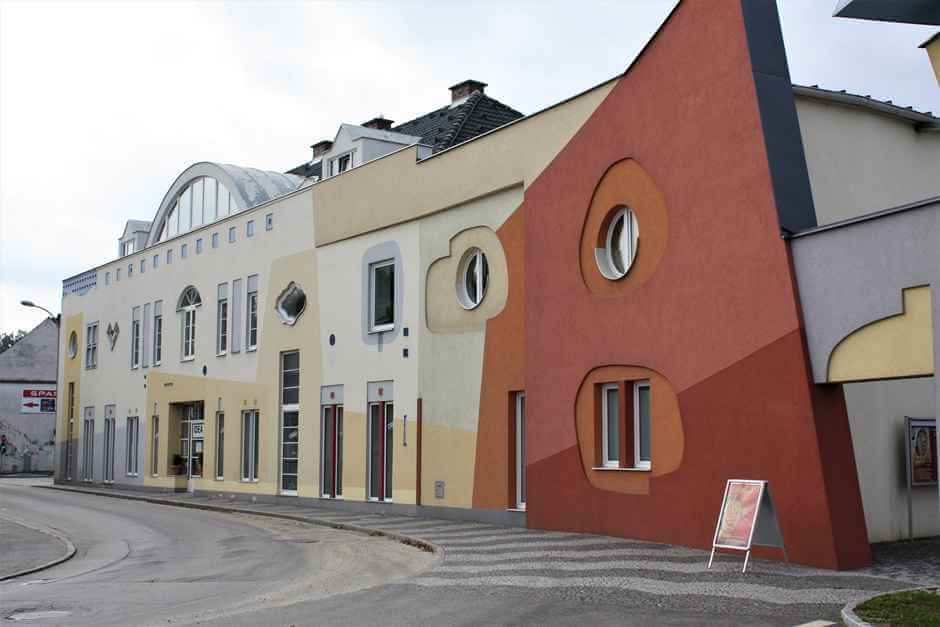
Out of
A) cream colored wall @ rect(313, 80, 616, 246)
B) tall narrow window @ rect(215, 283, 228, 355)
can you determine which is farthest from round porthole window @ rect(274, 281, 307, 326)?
tall narrow window @ rect(215, 283, 228, 355)

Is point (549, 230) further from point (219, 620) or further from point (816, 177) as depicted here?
point (219, 620)

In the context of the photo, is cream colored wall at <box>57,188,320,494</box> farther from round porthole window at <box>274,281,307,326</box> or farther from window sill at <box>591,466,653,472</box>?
window sill at <box>591,466,653,472</box>

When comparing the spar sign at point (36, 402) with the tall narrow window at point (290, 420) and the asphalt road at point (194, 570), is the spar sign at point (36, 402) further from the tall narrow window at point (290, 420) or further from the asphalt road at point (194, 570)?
the asphalt road at point (194, 570)

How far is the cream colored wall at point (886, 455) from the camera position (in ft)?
50.0

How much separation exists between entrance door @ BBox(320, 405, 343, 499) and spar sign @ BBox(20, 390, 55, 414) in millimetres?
43275

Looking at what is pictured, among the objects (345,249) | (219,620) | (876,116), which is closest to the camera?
(219,620)

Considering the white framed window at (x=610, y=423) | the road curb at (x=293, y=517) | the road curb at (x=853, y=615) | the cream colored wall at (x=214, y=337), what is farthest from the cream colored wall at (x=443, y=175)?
the road curb at (x=853, y=615)

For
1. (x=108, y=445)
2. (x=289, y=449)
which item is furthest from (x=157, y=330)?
(x=289, y=449)

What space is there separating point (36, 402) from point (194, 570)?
53238mm

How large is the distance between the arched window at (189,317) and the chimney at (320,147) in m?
7.28

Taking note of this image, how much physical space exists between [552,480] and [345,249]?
31.7 ft

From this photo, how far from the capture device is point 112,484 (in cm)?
3906

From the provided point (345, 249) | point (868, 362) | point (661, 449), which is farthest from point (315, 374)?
point (868, 362)

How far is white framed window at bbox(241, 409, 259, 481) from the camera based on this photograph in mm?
29125
